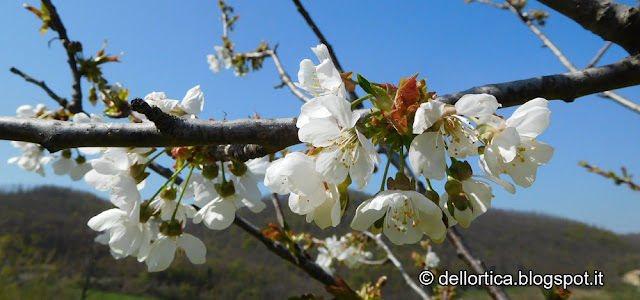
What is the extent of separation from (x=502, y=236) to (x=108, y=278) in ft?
21.2

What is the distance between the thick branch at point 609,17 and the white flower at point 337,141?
0.60 m

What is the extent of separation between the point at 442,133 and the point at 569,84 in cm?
34

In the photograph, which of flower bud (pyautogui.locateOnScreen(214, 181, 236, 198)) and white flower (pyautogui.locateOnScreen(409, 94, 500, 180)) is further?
flower bud (pyautogui.locateOnScreen(214, 181, 236, 198))

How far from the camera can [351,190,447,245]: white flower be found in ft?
1.71

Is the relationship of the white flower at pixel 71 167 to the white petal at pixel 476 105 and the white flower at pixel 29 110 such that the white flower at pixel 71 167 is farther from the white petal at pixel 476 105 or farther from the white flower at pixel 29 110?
the white petal at pixel 476 105

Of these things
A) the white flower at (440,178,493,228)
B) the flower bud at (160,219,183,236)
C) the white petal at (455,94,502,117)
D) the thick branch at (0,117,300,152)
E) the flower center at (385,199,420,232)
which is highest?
the thick branch at (0,117,300,152)

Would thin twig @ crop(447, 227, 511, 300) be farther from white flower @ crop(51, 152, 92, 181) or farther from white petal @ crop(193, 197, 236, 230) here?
white flower @ crop(51, 152, 92, 181)

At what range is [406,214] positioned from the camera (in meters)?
0.58

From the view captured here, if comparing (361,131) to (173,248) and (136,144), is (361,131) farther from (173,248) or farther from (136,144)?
(173,248)

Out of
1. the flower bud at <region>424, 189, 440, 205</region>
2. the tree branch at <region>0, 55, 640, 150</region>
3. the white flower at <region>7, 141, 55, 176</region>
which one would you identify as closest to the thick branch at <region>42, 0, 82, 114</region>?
the white flower at <region>7, 141, 55, 176</region>

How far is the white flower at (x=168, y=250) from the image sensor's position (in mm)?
902

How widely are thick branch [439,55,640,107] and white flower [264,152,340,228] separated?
1.00ft

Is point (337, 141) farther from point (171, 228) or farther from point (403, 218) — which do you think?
point (171, 228)

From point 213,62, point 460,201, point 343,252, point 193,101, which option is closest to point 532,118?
point 460,201
